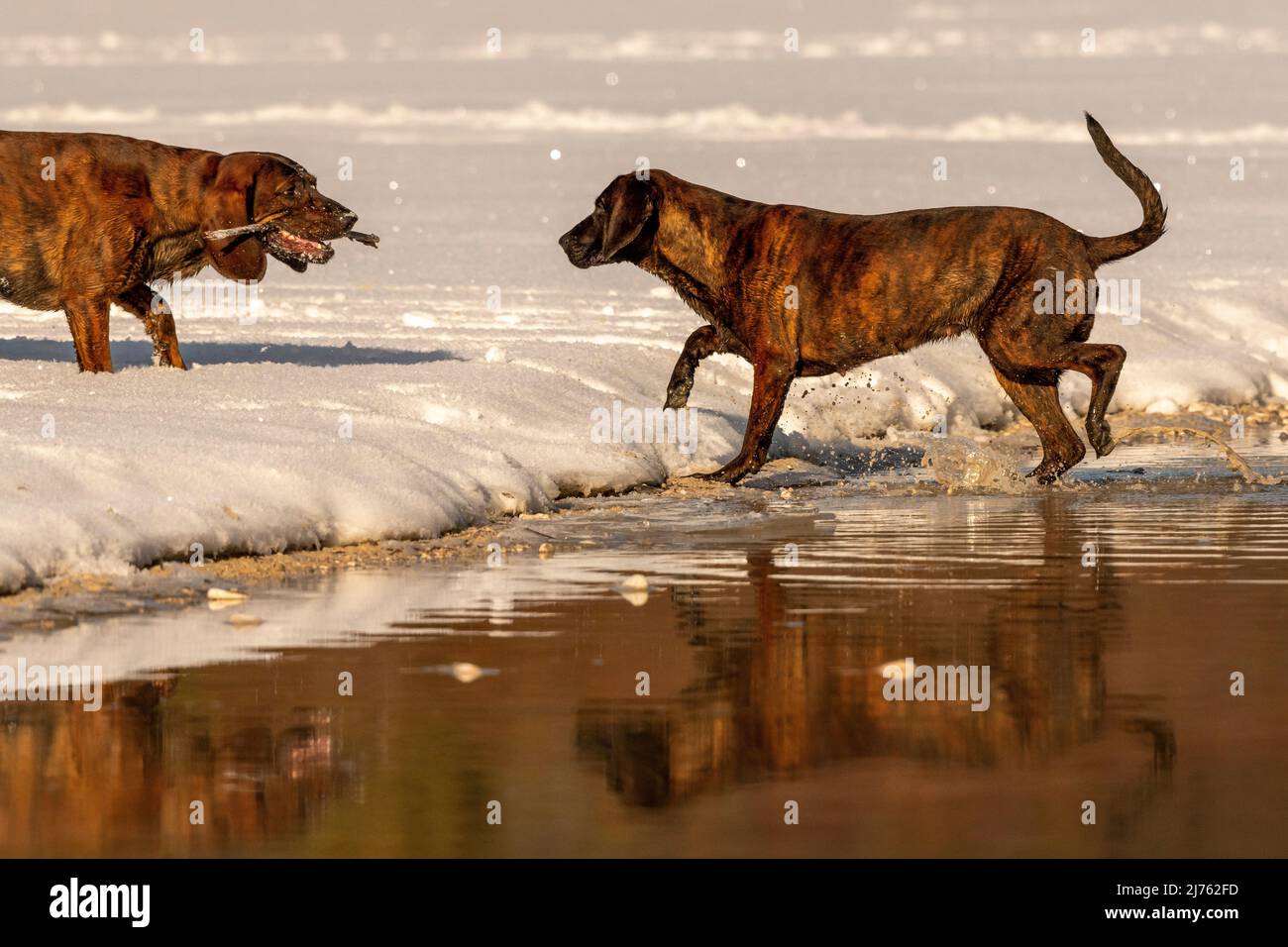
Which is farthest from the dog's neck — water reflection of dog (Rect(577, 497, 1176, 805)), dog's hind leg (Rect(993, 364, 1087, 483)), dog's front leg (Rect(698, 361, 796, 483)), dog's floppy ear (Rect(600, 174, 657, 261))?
water reflection of dog (Rect(577, 497, 1176, 805))

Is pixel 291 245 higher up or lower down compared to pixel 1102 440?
higher up

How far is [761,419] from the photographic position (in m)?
14.2

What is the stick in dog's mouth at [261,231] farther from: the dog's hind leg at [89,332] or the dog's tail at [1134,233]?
the dog's tail at [1134,233]

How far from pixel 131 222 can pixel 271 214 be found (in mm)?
935

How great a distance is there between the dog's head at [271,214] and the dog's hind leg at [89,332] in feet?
2.87

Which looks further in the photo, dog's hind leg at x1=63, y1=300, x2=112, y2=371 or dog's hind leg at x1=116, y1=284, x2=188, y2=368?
dog's hind leg at x1=116, y1=284, x2=188, y2=368

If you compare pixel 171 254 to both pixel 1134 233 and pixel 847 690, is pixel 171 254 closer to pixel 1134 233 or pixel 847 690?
pixel 1134 233

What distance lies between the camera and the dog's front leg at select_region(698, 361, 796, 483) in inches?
555

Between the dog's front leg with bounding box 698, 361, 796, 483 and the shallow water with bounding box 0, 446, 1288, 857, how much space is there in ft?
9.21

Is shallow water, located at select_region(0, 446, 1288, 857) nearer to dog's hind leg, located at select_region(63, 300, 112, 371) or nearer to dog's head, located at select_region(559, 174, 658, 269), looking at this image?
dog's head, located at select_region(559, 174, 658, 269)

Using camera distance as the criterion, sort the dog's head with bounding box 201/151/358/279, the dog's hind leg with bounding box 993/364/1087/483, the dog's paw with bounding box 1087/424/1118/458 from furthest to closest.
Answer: the dog's head with bounding box 201/151/358/279 → the dog's hind leg with bounding box 993/364/1087/483 → the dog's paw with bounding box 1087/424/1118/458

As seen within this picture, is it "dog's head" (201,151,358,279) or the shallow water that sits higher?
"dog's head" (201,151,358,279)

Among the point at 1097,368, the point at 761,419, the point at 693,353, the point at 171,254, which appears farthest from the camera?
the point at 171,254

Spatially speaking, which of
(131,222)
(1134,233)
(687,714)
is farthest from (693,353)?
(687,714)
